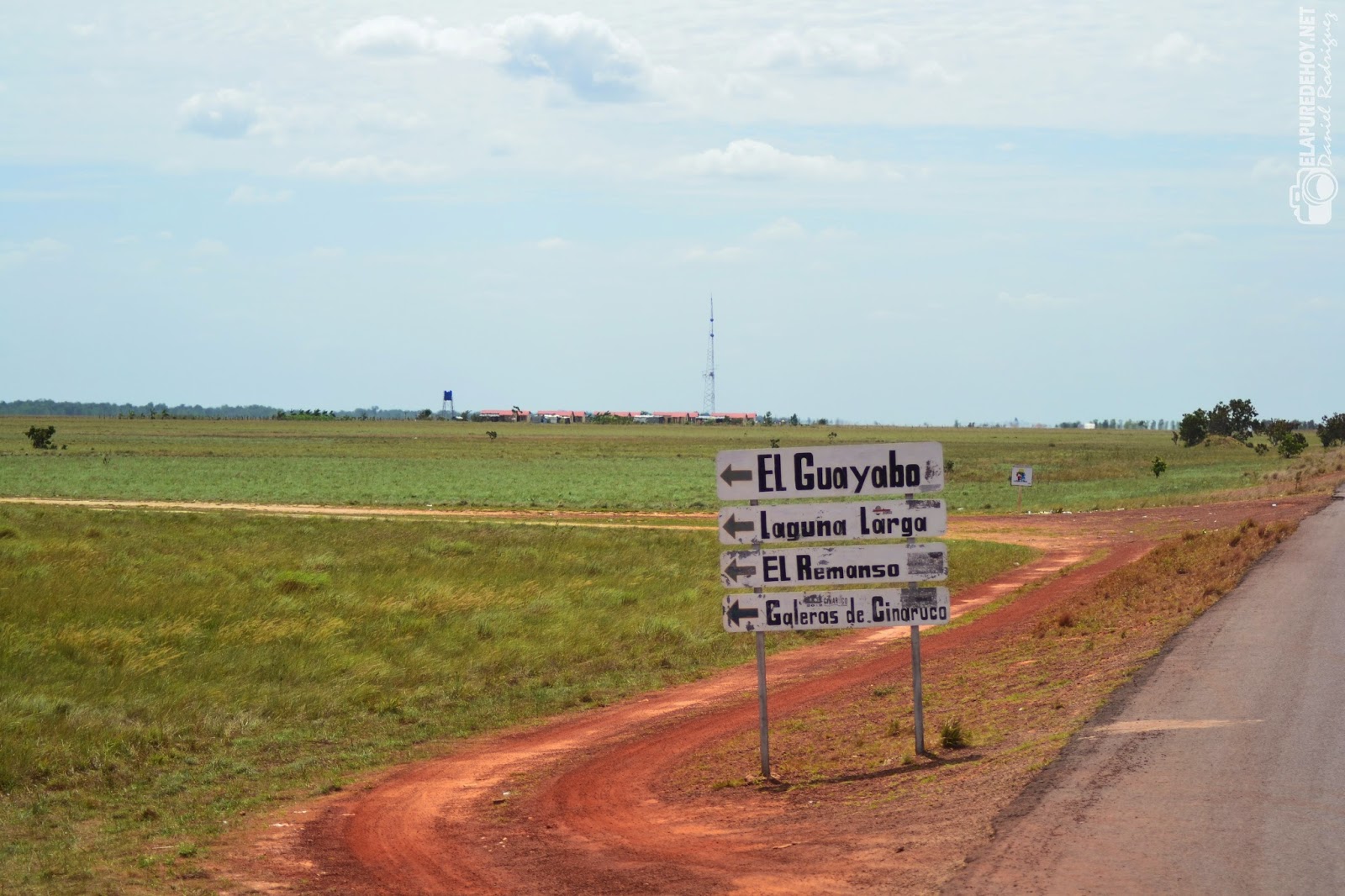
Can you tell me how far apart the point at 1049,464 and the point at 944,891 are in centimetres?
9868

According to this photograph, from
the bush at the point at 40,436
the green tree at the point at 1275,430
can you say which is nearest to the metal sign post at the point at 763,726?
the bush at the point at 40,436

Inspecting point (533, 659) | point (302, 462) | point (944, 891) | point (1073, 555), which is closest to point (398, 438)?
point (302, 462)

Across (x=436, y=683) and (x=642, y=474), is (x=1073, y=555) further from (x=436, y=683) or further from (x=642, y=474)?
(x=642, y=474)

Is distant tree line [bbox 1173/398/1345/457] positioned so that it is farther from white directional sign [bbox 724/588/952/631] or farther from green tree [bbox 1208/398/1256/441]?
white directional sign [bbox 724/588/952/631]

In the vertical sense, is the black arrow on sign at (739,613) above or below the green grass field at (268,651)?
above

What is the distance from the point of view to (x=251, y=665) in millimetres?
15891

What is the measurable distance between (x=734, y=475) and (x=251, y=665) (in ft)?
26.7

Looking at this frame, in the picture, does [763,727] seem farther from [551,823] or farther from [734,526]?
[551,823]

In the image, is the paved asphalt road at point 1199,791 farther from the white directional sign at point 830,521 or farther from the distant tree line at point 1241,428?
the distant tree line at point 1241,428

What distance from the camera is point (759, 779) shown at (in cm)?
1038

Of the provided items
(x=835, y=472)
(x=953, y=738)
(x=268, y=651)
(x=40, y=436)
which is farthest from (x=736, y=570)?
(x=40, y=436)

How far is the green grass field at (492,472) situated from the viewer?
58.7 m

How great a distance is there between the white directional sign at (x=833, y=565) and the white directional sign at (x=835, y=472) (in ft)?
1.53

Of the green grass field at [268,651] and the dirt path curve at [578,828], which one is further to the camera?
the green grass field at [268,651]
